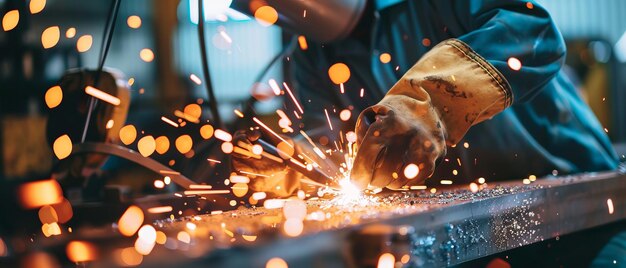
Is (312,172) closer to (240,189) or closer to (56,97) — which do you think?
(240,189)

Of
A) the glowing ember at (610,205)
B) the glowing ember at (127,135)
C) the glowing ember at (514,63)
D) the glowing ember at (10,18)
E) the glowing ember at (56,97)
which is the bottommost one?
the glowing ember at (610,205)

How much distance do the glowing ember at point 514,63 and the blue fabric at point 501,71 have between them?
1 centimetres

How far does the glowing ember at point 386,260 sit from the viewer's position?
702 millimetres

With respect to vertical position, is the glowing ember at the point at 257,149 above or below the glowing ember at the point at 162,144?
below

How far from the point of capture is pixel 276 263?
0.63 meters

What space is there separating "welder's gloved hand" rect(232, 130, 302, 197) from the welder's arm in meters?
0.24

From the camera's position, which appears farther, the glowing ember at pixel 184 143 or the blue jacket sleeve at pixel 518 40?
the glowing ember at pixel 184 143

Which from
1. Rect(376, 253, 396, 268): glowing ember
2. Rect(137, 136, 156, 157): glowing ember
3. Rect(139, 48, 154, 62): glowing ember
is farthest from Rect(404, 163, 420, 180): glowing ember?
Rect(139, 48, 154, 62): glowing ember

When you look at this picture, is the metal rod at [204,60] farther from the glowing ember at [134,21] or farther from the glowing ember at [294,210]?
the glowing ember at [134,21]

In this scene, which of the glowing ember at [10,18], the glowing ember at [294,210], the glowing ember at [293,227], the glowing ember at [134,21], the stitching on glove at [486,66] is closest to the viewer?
the glowing ember at [293,227]

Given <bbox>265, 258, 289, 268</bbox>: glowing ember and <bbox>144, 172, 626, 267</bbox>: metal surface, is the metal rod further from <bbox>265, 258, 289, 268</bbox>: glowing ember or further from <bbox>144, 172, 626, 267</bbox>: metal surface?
<bbox>265, 258, 289, 268</bbox>: glowing ember

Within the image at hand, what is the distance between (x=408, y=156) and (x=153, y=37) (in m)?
3.87

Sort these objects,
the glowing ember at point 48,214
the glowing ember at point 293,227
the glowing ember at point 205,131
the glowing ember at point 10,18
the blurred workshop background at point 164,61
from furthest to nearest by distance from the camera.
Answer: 1. the blurred workshop background at point 164,61
2. the glowing ember at point 205,131
3. the glowing ember at point 10,18
4. the glowing ember at point 48,214
5. the glowing ember at point 293,227

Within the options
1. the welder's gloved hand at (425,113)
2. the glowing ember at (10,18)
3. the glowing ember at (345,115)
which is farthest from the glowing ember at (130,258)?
the glowing ember at (10,18)
